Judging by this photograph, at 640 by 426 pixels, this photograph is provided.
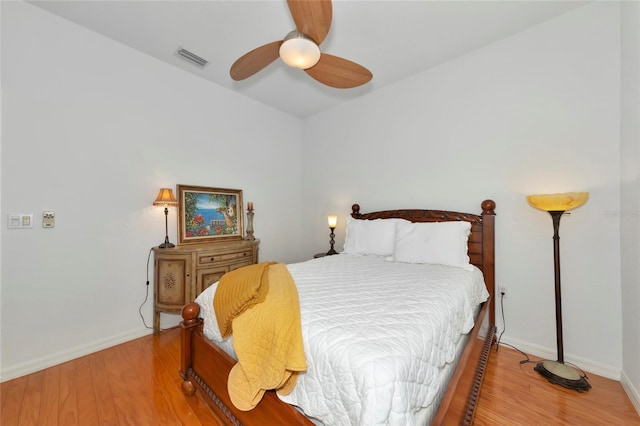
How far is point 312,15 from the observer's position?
4.79ft

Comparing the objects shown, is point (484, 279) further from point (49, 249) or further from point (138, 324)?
point (49, 249)

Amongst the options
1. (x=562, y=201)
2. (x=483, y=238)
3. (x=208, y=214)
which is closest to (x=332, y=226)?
(x=208, y=214)

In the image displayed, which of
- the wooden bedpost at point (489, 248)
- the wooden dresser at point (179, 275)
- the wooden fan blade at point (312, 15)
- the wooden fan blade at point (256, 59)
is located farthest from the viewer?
the wooden dresser at point (179, 275)

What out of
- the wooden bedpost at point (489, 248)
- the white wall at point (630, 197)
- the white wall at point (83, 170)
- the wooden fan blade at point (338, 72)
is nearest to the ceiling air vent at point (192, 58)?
the white wall at point (83, 170)

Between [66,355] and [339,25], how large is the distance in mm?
3480

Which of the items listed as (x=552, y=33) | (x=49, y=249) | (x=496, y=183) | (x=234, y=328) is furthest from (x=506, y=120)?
(x=49, y=249)

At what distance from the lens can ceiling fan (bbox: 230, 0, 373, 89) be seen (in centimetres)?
144

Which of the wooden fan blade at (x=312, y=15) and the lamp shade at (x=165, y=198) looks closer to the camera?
the wooden fan blade at (x=312, y=15)

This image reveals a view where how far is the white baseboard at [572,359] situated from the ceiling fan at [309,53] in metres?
2.54

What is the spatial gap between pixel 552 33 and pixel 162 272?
3966 millimetres

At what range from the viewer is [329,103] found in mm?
3578

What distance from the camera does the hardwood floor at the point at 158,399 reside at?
4.84 ft

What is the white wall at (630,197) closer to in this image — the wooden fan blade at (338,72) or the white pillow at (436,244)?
the white pillow at (436,244)

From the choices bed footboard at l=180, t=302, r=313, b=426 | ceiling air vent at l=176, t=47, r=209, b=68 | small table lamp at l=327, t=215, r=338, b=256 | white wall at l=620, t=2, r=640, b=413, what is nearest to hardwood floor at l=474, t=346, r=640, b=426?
white wall at l=620, t=2, r=640, b=413
